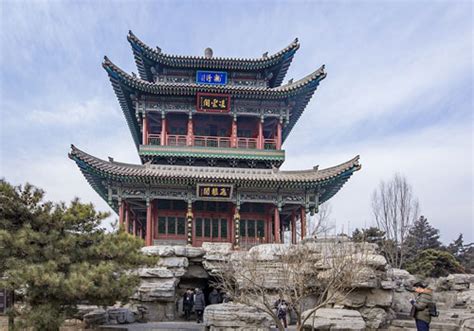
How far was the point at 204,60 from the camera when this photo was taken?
2112 centimetres

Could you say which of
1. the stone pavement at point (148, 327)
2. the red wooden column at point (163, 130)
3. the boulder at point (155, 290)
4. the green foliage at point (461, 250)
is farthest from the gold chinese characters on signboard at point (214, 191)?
the green foliage at point (461, 250)

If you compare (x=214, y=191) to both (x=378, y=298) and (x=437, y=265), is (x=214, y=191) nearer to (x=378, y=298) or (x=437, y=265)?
(x=378, y=298)

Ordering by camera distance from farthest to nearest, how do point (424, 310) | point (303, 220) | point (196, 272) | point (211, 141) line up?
point (211, 141)
point (303, 220)
point (196, 272)
point (424, 310)

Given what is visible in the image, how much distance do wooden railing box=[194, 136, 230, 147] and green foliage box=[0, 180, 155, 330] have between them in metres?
11.0

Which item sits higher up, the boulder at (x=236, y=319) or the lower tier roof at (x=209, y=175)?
the lower tier roof at (x=209, y=175)

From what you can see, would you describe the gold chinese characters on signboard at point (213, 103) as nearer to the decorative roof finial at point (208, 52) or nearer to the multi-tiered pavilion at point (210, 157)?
the multi-tiered pavilion at point (210, 157)

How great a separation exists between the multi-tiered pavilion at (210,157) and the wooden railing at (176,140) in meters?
0.05

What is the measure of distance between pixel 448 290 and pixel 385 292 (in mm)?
10852

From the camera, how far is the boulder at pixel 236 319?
10898mm

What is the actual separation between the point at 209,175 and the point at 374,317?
9.12 meters

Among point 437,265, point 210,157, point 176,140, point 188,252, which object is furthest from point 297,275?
point 437,265

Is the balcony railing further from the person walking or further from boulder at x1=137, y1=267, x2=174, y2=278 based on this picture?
the person walking

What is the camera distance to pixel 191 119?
2072 centimetres

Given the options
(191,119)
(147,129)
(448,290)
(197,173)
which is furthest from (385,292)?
(147,129)
